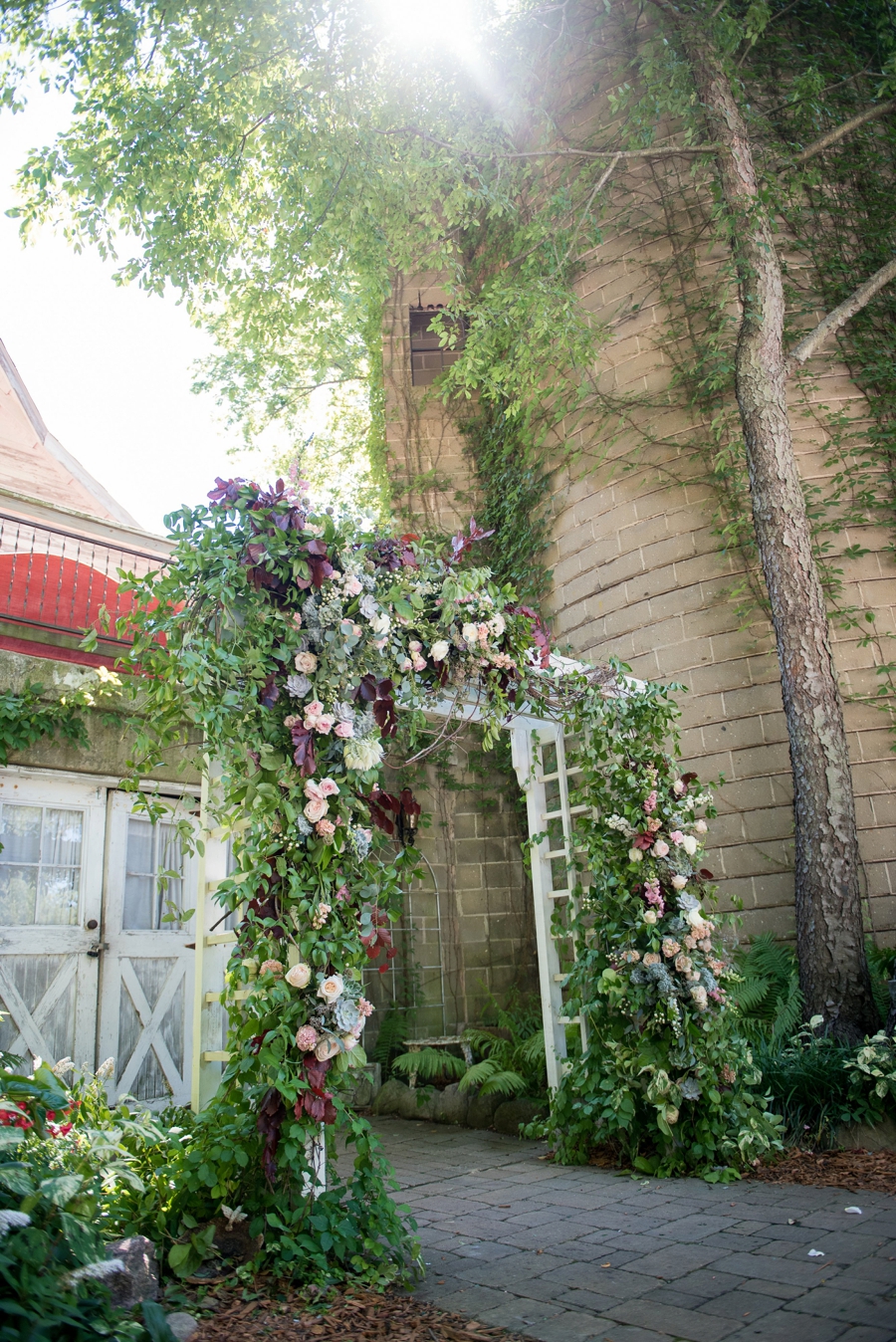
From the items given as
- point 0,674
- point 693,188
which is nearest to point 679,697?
point 693,188

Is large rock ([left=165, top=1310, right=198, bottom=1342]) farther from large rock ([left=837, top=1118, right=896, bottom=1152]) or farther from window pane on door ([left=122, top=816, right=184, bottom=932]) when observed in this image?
window pane on door ([left=122, top=816, right=184, bottom=932])

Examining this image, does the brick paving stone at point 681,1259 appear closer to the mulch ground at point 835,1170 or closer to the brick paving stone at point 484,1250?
the brick paving stone at point 484,1250

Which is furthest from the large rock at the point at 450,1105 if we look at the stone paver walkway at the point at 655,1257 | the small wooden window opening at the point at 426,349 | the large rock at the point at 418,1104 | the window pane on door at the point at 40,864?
the small wooden window opening at the point at 426,349

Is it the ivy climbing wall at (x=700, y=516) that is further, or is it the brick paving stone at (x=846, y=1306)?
the ivy climbing wall at (x=700, y=516)

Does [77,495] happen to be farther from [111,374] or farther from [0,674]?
[0,674]

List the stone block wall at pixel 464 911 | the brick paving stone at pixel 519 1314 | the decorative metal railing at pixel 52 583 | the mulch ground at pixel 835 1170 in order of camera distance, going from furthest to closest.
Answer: the stone block wall at pixel 464 911 < the decorative metal railing at pixel 52 583 < the mulch ground at pixel 835 1170 < the brick paving stone at pixel 519 1314

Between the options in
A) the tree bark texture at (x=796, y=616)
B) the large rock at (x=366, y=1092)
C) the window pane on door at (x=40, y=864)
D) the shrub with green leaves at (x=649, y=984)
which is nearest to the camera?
the shrub with green leaves at (x=649, y=984)

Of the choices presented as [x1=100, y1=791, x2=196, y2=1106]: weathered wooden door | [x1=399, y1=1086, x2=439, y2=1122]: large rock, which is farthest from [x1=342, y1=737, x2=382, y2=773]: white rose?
[x1=399, y1=1086, x2=439, y2=1122]: large rock

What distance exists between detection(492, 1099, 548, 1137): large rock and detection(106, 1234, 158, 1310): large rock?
343 centimetres

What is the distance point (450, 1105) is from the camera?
5.95m

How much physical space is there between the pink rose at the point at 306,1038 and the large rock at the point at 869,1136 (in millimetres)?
2889

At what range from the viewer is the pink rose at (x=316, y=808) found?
285 cm

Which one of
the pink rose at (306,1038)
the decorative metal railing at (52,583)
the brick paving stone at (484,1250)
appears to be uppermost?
the decorative metal railing at (52,583)

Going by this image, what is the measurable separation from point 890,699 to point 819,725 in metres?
1.00
